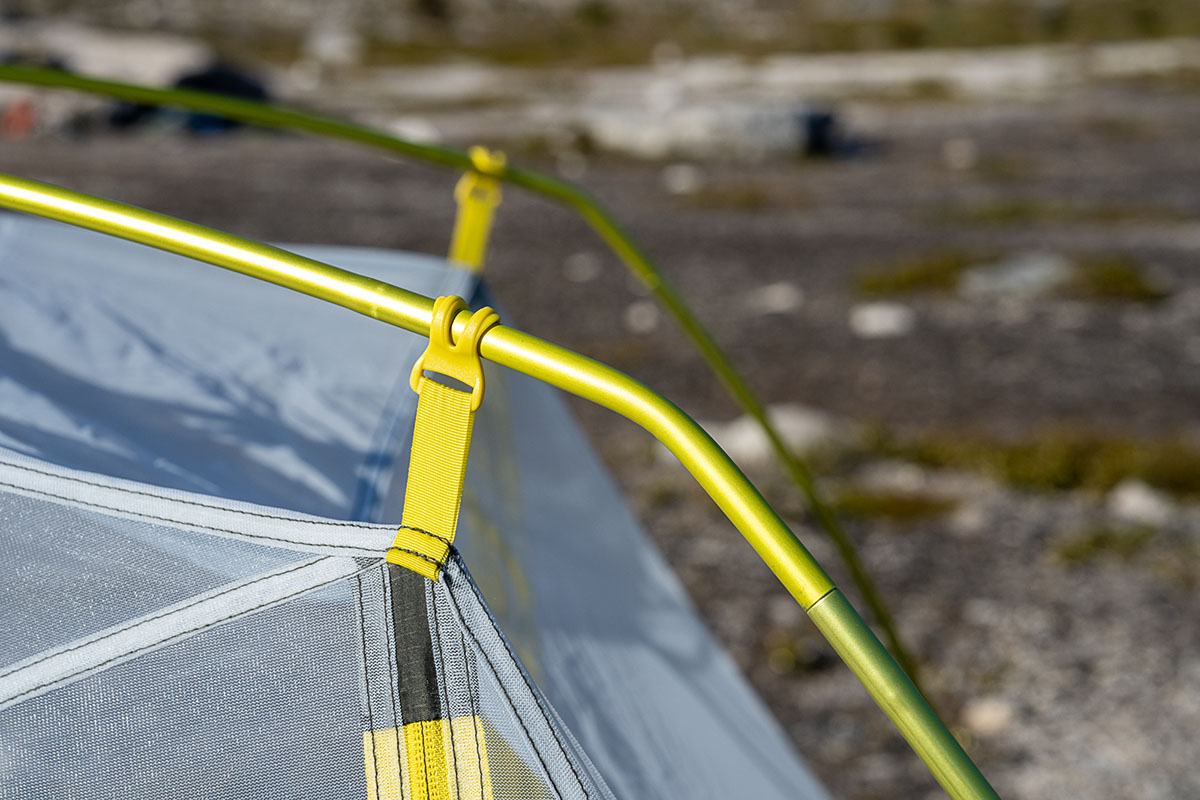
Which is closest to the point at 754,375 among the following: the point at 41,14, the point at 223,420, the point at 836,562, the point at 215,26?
the point at 836,562

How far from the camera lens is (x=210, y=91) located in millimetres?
16141

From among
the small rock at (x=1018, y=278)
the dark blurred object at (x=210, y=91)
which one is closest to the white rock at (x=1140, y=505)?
the small rock at (x=1018, y=278)

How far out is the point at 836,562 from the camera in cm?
396

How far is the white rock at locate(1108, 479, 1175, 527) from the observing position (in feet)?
13.5

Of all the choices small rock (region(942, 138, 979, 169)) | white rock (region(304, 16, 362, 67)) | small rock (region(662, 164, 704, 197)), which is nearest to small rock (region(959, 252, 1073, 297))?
small rock (region(662, 164, 704, 197))

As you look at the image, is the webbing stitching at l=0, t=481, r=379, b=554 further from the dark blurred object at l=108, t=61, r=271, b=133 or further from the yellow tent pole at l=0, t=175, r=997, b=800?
the dark blurred object at l=108, t=61, r=271, b=133

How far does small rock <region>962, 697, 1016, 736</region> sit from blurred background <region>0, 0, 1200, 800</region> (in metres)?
0.01

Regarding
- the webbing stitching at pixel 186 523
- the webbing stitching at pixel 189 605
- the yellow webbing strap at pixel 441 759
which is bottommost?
the yellow webbing strap at pixel 441 759

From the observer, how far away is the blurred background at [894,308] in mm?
3312

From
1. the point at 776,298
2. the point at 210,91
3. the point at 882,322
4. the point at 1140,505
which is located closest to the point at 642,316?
the point at 776,298

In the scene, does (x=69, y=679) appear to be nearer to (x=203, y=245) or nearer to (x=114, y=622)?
(x=114, y=622)

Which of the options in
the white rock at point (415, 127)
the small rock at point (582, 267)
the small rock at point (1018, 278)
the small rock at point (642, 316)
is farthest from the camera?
the white rock at point (415, 127)

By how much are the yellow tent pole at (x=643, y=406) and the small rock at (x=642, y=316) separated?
233 inches

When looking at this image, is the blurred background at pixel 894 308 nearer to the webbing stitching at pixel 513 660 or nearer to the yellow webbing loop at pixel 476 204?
the yellow webbing loop at pixel 476 204
